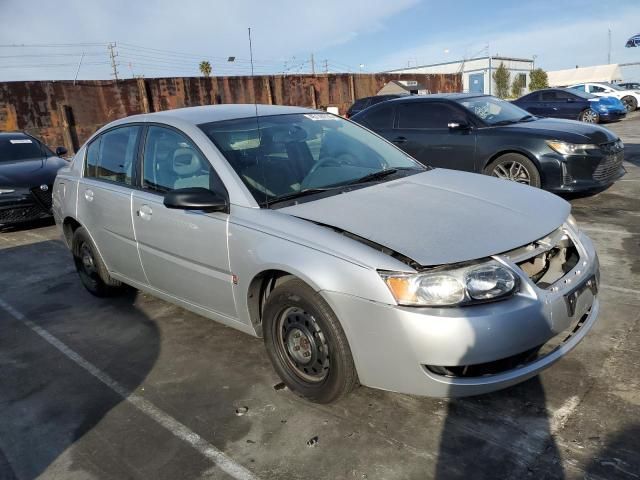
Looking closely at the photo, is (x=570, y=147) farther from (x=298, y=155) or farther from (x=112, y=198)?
(x=112, y=198)

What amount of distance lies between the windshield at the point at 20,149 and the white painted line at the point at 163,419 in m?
5.73

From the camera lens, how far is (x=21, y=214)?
299 inches

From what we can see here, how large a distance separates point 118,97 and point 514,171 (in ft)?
51.2

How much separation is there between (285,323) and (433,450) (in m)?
0.99

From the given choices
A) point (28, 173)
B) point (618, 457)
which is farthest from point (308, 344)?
point (28, 173)

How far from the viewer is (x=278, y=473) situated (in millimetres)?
2367

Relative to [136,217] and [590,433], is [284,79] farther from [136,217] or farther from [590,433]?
[590,433]

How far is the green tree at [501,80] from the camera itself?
46.9 metres

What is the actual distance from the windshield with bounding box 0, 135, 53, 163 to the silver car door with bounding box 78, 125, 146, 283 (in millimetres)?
Answer: 5064

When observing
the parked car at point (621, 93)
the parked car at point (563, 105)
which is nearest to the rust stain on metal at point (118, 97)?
the parked car at point (563, 105)

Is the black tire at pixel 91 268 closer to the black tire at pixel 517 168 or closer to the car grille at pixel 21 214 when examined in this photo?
the car grille at pixel 21 214

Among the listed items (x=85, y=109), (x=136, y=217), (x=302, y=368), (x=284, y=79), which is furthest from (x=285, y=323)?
(x=284, y=79)

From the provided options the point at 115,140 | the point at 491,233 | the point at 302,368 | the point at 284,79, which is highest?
the point at 284,79

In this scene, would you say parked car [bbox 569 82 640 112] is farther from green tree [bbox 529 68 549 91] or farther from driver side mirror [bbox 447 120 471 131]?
green tree [bbox 529 68 549 91]
